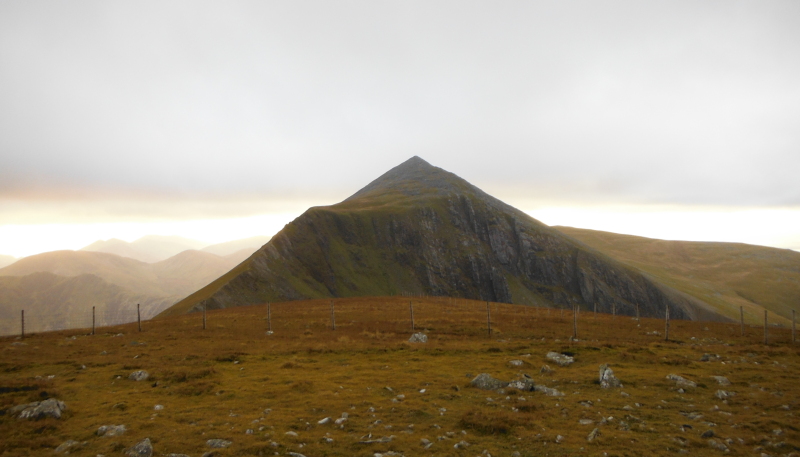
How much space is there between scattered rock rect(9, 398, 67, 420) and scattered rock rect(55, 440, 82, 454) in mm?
3531

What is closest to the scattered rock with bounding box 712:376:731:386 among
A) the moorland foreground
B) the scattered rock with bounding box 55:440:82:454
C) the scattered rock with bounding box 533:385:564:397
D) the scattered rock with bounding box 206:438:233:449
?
the moorland foreground

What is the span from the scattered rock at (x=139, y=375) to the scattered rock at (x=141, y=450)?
11.7m

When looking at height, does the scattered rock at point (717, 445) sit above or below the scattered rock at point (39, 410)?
below

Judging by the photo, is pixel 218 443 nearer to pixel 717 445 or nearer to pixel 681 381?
pixel 717 445

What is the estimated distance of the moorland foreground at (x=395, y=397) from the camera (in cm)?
1351

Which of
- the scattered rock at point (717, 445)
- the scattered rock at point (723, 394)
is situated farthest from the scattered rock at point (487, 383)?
the scattered rock at point (723, 394)

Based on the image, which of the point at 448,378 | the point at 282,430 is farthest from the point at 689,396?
the point at 282,430

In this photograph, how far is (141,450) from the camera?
41.3 feet


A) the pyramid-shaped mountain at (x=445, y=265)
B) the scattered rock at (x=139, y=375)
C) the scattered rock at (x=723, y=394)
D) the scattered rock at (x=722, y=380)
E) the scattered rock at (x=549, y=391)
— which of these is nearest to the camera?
the scattered rock at (x=723, y=394)

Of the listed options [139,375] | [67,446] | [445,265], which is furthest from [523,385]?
[445,265]

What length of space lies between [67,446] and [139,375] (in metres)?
10.5

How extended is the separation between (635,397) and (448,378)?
918 cm

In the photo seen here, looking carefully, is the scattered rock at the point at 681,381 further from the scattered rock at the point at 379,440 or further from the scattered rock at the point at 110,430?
the scattered rock at the point at 110,430

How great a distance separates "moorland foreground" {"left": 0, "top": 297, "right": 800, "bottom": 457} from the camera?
1351 cm
